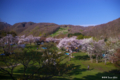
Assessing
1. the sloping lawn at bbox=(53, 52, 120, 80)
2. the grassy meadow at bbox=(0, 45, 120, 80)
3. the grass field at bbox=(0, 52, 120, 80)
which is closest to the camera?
the grassy meadow at bbox=(0, 45, 120, 80)

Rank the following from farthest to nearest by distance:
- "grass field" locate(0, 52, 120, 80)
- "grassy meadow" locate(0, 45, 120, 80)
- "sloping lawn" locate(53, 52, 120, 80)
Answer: "sloping lawn" locate(53, 52, 120, 80) → "grass field" locate(0, 52, 120, 80) → "grassy meadow" locate(0, 45, 120, 80)

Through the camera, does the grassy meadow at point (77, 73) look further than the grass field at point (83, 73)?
No

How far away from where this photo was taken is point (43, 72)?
6.16 m

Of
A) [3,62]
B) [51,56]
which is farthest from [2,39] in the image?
[51,56]

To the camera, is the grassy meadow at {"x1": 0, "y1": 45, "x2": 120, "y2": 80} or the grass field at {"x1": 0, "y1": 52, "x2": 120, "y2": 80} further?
the grass field at {"x1": 0, "y1": 52, "x2": 120, "y2": 80}

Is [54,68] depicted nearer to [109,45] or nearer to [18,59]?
[18,59]

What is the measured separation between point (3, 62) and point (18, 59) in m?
1.46

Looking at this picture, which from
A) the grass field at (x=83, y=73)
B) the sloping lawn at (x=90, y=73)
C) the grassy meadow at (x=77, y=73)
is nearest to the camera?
the grassy meadow at (x=77, y=73)

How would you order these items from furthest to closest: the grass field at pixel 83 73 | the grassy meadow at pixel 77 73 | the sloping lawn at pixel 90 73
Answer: the sloping lawn at pixel 90 73
the grass field at pixel 83 73
the grassy meadow at pixel 77 73

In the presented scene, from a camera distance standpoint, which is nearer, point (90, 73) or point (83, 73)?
point (90, 73)

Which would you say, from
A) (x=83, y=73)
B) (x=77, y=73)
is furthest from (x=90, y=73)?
(x=77, y=73)

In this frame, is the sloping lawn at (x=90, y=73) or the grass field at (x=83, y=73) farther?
the sloping lawn at (x=90, y=73)

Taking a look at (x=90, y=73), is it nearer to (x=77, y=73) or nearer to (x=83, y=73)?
(x=83, y=73)

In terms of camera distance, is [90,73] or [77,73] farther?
[77,73]
